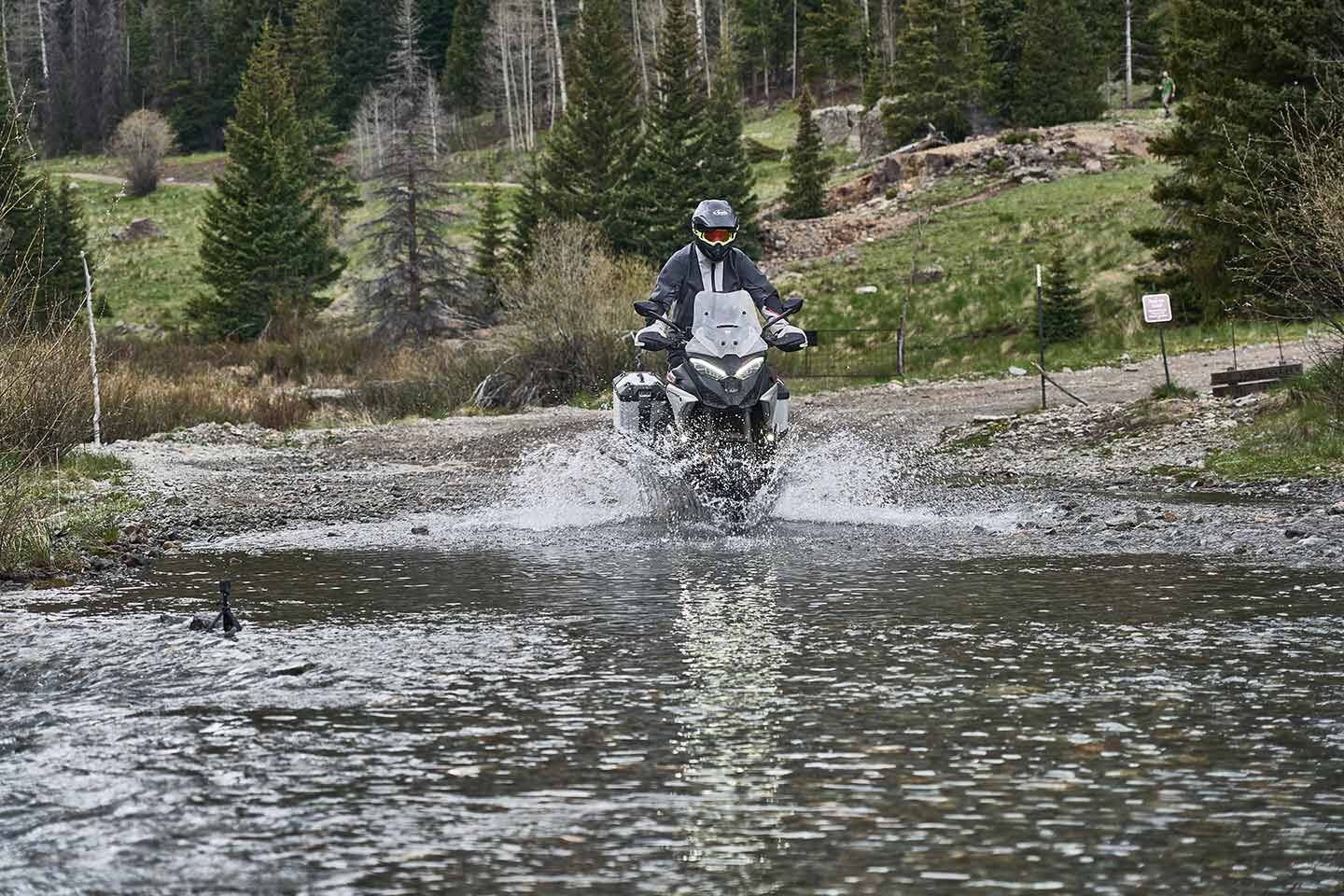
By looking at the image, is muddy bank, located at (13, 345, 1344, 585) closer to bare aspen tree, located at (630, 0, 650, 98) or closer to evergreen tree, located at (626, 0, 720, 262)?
evergreen tree, located at (626, 0, 720, 262)

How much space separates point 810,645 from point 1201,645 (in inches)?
72.2

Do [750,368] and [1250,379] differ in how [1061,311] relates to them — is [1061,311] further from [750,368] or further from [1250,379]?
[750,368]

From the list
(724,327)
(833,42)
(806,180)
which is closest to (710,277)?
(724,327)

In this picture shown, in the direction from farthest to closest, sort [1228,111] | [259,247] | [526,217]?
[259,247]
[526,217]
[1228,111]

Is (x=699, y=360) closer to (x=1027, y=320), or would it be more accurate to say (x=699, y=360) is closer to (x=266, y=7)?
(x=1027, y=320)

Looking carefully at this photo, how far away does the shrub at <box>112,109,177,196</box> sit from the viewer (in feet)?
324

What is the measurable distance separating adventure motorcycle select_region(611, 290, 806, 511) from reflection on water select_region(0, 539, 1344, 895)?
9.44ft

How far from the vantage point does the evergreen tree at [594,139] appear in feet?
202

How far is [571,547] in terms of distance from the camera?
12.7 metres

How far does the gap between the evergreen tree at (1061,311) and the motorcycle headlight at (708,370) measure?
26384mm

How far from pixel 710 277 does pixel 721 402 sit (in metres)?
1.18

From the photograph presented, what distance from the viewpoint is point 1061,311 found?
38.3 metres

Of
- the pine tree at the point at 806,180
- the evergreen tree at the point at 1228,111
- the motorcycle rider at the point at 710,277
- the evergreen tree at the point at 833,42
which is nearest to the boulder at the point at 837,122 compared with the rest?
the evergreen tree at the point at 833,42

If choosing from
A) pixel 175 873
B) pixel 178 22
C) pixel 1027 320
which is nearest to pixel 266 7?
pixel 178 22
